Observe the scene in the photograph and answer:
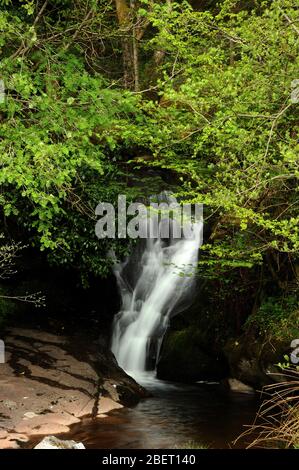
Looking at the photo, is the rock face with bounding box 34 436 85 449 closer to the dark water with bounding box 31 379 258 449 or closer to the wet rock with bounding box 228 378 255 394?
the dark water with bounding box 31 379 258 449

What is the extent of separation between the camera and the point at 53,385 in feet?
33.0

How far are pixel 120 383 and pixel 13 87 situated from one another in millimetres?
6016

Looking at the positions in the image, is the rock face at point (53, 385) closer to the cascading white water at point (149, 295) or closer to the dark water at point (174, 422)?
the dark water at point (174, 422)

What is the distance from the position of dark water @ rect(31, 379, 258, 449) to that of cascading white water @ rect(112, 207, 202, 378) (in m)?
1.84

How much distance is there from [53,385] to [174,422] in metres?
2.36

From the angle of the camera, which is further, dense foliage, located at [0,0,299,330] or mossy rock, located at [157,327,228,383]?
mossy rock, located at [157,327,228,383]

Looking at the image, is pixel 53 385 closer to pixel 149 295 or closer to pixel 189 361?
pixel 189 361

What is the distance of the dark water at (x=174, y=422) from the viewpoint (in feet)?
26.7

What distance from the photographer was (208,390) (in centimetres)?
→ 1174

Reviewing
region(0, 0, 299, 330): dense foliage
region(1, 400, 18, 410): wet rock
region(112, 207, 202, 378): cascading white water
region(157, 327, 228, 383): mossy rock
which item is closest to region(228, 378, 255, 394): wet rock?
region(157, 327, 228, 383): mossy rock

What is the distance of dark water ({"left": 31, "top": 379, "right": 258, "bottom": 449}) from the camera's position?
812 cm

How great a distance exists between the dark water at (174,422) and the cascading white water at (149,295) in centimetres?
184

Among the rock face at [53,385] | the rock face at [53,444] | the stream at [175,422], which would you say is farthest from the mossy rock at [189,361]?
the rock face at [53,444]

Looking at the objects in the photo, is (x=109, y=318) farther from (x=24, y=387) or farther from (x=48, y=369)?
(x=24, y=387)
